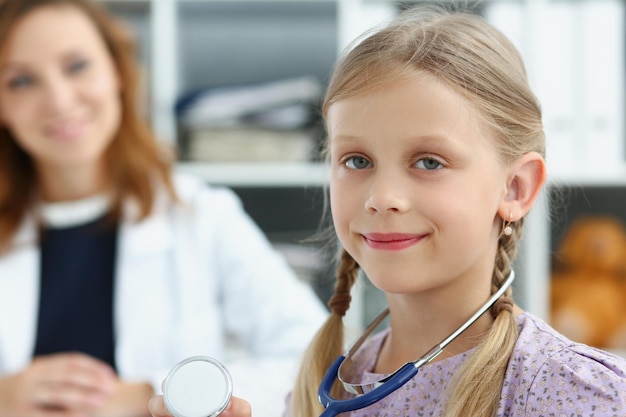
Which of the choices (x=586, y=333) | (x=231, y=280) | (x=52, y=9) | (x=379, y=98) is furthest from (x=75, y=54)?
(x=586, y=333)

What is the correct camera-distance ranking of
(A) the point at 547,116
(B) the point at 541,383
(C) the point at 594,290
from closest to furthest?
1. (B) the point at 541,383
2. (A) the point at 547,116
3. (C) the point at 594,290

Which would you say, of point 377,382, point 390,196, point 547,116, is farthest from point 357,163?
point 547,116

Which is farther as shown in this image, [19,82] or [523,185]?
[19,82]

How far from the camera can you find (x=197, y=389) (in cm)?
62

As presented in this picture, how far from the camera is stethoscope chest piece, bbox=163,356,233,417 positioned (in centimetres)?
61

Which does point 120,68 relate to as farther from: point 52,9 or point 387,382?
point 387,382

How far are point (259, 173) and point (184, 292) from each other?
46 cm

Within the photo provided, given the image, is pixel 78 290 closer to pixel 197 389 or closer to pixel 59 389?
pixel 59 389

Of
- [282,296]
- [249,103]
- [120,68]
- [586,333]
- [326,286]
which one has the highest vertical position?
[120,68]

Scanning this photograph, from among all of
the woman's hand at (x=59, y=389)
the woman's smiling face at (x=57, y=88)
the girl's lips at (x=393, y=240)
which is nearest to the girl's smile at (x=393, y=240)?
the girl's lips at (x=393, y=240)

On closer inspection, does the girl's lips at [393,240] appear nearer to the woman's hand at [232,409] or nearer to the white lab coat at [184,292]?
the woman's hand at [232,409]

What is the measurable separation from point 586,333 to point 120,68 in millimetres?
1198

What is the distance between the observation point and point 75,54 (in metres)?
1.49

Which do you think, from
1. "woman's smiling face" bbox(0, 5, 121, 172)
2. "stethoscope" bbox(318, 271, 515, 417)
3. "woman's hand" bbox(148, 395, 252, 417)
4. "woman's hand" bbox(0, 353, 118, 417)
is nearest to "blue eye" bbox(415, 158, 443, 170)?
"stethoscope" bbox(318, 271, 515, 417)
